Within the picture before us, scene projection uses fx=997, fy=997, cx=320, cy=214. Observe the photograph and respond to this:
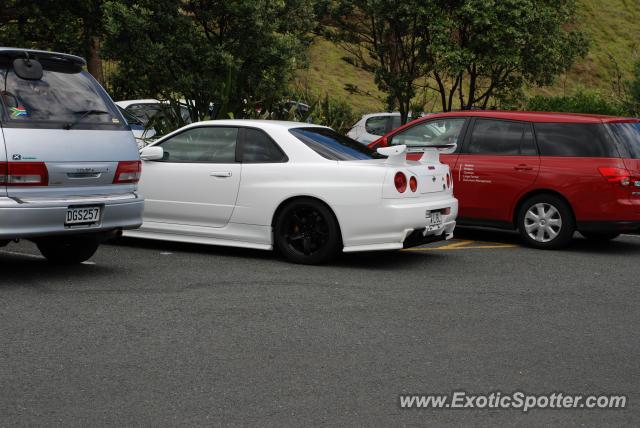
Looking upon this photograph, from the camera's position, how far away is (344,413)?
5066 mm

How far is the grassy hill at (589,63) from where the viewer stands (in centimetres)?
4138

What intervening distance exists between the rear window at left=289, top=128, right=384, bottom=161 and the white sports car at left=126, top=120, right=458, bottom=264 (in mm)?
13

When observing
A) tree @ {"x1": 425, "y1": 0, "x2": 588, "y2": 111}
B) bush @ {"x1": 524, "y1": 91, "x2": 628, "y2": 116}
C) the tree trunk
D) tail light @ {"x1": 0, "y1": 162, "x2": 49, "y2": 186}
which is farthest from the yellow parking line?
the tree trunk

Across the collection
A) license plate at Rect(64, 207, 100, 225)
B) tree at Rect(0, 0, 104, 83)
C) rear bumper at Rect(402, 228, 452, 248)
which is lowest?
rear bumper at Rect(402, 228, 452, 248)

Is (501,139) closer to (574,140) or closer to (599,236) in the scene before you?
(574,140)

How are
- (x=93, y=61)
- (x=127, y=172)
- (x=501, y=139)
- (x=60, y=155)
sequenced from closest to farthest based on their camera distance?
(x=60, y=155)
(x=127, y=172)
(x=501, y=139)
(x=93, y=61)

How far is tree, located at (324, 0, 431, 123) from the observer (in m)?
21.7

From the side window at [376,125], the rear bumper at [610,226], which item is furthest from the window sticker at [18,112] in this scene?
the side window at [376,125]

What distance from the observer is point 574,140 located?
38.8 ft

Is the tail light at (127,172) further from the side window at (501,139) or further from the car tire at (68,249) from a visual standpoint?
the side window at (501,139)

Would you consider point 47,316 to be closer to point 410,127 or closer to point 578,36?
point 410,127

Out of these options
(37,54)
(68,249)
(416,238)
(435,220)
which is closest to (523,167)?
(435,220)

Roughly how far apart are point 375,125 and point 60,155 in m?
14.2

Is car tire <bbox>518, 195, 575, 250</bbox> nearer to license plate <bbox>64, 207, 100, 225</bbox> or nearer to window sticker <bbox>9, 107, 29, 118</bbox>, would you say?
license plate <bbox>64, 207, 100, 225</bbox>
